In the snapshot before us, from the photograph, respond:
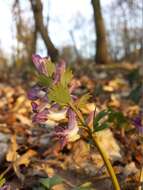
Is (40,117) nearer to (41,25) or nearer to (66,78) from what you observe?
(66,78)

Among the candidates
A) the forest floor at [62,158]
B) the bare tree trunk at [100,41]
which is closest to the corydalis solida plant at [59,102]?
the forest floor at [62,158]

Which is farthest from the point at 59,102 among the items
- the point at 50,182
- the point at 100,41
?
the point at 100,41

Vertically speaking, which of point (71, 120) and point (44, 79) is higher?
point (44, 79)

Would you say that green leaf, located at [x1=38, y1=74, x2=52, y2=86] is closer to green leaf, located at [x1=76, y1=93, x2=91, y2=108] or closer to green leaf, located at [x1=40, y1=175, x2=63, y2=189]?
green leaf, located at [x1=76, y1=93, x2=91, y2=108]

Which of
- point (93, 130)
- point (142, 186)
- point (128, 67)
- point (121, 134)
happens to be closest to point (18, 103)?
point (121, 134)

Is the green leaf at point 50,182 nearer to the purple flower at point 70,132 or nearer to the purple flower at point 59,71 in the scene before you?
the purple flower at point 70,132

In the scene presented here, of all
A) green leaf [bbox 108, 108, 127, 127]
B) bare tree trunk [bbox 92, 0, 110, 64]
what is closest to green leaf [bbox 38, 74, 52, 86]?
green leaf [bbox 108, 108, 127, 127]

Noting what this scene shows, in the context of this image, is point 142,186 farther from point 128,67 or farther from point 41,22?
point 128,67
